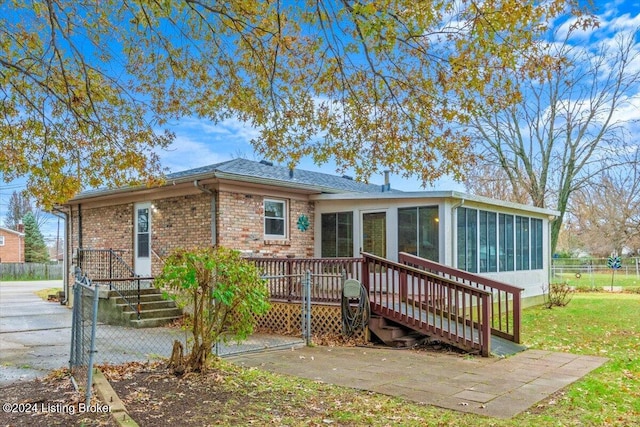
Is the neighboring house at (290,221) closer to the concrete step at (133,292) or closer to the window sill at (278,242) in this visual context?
the window sill at (278,242)

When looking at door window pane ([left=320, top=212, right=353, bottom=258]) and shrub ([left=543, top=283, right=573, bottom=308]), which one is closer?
door window pane ([left=320, top=212, right=353, bottom=258])

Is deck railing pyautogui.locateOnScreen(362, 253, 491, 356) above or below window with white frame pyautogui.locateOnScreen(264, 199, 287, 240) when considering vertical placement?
below

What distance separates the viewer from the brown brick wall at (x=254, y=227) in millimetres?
10828

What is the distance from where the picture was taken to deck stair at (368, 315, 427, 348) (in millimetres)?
8359

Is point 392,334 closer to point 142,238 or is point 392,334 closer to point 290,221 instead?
point 290,221

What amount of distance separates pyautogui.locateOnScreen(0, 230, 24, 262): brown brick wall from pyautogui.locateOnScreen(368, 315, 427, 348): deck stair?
4330cm

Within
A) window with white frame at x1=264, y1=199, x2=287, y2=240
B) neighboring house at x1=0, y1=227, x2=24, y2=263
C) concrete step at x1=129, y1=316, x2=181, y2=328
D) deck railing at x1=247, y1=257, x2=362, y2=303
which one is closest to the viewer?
deck railing at x1=247, y1=257, x2=362, y2=303

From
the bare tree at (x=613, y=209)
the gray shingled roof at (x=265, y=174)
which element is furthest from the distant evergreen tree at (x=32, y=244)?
the bare tree at (x=613, y=209)

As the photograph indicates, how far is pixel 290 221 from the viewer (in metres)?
12.2

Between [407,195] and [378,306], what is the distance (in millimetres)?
3407

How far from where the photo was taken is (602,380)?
6109 millimetres

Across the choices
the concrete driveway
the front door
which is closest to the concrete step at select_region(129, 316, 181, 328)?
the concrete driveway

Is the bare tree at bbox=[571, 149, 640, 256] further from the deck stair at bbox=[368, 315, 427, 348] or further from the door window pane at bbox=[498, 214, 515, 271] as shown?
the deck stair at bbox=[368, 315, 427, 348]

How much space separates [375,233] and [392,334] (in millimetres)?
3916
